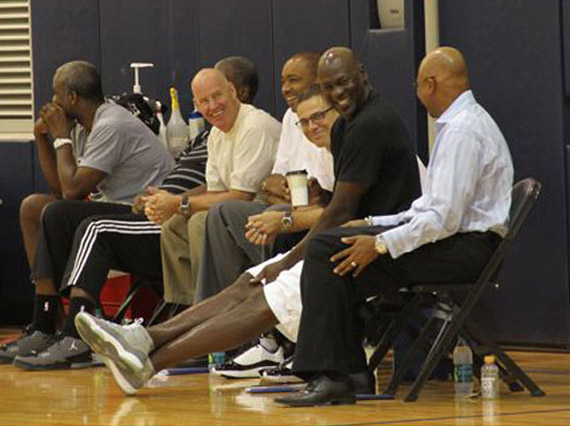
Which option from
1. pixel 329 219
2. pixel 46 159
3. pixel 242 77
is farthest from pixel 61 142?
pixel 329 219

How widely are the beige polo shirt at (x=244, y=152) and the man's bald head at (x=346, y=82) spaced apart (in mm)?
1531

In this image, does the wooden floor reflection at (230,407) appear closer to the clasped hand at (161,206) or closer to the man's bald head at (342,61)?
the clasped hand at (161,206)

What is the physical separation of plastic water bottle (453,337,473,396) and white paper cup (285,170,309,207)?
37.2 inches

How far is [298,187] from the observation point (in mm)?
6750

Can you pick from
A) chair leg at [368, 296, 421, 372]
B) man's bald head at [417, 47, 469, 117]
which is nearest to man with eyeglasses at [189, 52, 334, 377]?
chair leg at [368, 296, 421, 372]

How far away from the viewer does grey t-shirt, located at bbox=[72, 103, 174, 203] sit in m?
8.44

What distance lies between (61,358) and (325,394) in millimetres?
2450

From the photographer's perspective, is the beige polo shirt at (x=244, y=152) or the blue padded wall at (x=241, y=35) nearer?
the beige polo shirt at (x=244, y=152)

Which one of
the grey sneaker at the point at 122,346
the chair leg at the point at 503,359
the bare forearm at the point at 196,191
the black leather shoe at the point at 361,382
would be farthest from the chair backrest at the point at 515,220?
the bare forearm at the point at 196,191

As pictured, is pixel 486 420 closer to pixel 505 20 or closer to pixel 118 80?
pixel 505 20

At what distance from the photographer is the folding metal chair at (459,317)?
588 centimetres

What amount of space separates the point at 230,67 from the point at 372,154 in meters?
2.38

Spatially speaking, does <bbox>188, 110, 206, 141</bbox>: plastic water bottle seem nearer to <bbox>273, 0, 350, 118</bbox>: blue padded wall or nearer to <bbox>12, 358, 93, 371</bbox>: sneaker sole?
<bbox>273, 0, 350, 118</bbox>: blue padded wall

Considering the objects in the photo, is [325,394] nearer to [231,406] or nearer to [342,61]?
[231,406]
